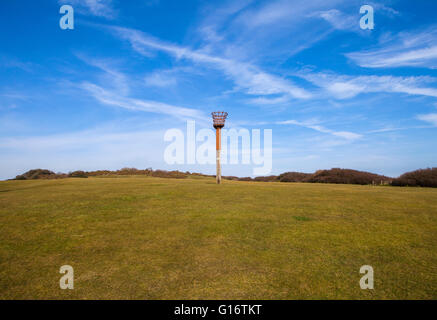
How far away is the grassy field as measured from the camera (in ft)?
15.1

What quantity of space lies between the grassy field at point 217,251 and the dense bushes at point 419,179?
17.3 metres

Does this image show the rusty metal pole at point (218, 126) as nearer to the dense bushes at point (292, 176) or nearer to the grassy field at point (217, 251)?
the grassy field at point (217, 251)

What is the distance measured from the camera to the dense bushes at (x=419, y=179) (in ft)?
79.2

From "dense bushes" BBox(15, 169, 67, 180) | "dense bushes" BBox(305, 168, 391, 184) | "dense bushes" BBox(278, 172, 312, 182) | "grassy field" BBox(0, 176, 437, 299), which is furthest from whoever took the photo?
"dense bushes" BBox(278, 172, 312, 182)

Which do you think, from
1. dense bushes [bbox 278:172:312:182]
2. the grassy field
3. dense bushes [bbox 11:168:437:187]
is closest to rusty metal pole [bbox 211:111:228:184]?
the grassy field

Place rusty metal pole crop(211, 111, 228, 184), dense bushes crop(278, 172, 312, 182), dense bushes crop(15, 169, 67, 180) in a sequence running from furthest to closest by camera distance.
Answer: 1. dense bushes crop(278, 172, 312, 182)
2. dense bushes crop(15, 169, 67, 180)
3. rusty metal pole crop(211, 111, 228, 184)

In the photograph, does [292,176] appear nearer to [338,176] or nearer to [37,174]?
[338,176]

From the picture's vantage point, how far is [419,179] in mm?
25422

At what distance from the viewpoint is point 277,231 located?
7715 mm

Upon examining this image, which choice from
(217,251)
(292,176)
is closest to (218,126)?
(217,251)

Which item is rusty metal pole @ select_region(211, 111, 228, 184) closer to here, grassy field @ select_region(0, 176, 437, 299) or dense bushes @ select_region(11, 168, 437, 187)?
grassy field @ select_region(0, 176, 437, 299)

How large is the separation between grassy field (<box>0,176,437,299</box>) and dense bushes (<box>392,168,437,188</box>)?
1732cm
